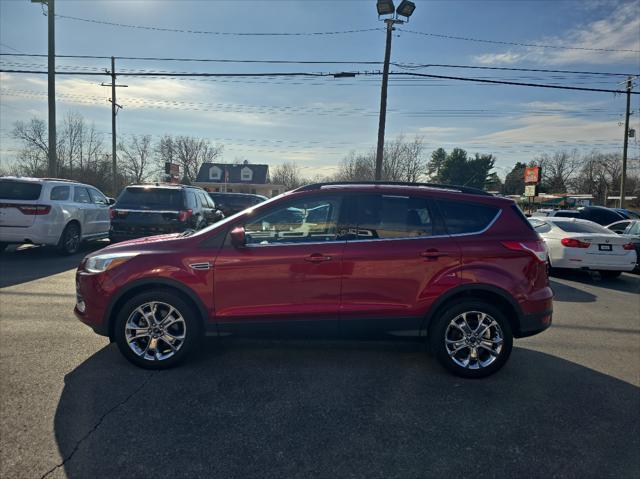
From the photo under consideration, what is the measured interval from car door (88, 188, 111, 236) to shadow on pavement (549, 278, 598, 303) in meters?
11.2

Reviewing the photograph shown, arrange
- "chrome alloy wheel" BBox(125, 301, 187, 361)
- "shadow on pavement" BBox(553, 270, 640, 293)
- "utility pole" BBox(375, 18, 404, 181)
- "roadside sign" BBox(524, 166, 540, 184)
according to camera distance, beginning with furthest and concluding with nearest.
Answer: "roadside sign" BBox(524, 166, 540, 184) → "utility pole" BBox(375, 18, 404, 181) → "shadow on pavement" BBox(553, 270, 640, 293) → "chrome alloy wheel" BBox(125, 301, 187, 361)

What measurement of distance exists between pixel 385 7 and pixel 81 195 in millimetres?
13972

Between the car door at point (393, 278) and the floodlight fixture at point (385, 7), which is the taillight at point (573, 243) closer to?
the car door at point (393, 278)

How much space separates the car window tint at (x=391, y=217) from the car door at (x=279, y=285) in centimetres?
30

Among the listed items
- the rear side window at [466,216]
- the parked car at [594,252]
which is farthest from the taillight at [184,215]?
the parked car at [594,252]

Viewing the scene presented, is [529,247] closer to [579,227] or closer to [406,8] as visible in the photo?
[579,227]

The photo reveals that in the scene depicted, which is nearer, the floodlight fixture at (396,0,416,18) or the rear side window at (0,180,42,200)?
the rear side window at (0,180,42,200)

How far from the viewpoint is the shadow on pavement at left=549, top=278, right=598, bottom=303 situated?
24.2 ft

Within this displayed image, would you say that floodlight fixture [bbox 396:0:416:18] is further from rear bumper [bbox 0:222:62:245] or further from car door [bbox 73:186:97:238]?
rear bumper [bbox 0:222:62:245]

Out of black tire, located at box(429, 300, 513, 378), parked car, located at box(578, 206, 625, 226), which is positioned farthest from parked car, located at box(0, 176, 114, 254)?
parked car, located at box(578, 206, 625, 226)

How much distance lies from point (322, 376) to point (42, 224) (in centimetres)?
827

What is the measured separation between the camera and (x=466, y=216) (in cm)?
392

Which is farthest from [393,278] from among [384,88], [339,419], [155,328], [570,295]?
[384,88]

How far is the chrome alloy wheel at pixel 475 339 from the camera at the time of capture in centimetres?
380
